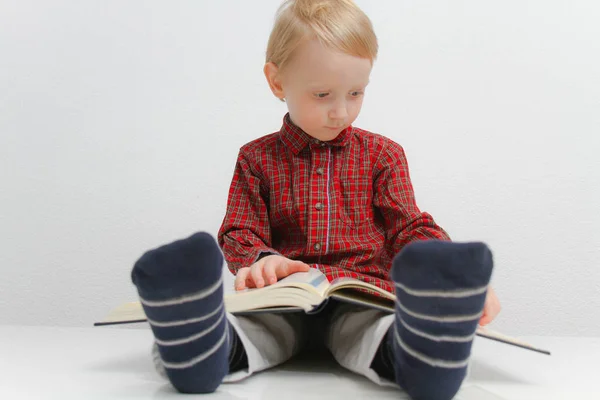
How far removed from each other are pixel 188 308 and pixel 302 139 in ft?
1.51

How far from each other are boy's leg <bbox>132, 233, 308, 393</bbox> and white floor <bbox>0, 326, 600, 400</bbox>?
34mm

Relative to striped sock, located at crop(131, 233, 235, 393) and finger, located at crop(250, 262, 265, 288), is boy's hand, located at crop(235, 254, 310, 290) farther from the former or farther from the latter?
striped sock, located at crop(131, 233, 235, 393)

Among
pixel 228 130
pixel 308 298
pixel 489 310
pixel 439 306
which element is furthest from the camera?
pixel 228 130

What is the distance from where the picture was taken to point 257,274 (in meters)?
0.82

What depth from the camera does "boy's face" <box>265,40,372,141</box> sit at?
2.89ft

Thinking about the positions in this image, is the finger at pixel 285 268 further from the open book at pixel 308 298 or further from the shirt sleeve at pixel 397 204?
the shirt sleeve at pixel 397 204

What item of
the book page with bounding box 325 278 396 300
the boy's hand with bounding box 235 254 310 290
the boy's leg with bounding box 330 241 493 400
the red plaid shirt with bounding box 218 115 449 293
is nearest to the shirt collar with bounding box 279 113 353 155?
the red plaid shirt with bounding box 218 115 449 293

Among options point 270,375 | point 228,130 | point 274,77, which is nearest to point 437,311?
point 270,375

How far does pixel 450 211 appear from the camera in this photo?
131 cm

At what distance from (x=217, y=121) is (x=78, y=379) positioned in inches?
27.7

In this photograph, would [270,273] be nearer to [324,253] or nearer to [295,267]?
[295,267]

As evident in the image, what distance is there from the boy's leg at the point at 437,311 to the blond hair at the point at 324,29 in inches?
16.0

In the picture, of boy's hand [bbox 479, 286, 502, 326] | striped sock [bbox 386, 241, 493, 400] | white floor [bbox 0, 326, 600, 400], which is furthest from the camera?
boy's hand [bbox 479, 286, 502, 326]

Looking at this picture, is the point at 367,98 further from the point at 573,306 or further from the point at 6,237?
the point at 6,237
